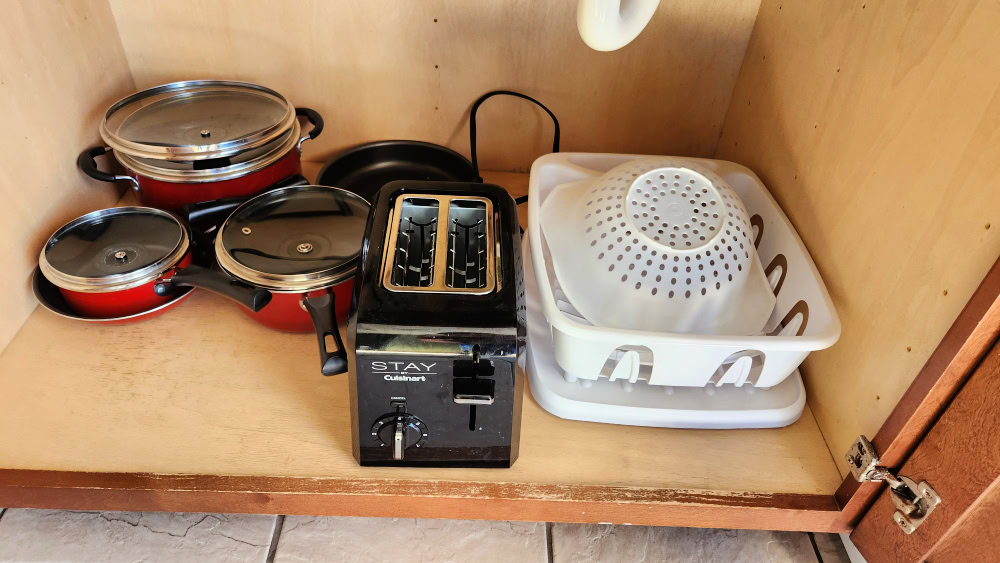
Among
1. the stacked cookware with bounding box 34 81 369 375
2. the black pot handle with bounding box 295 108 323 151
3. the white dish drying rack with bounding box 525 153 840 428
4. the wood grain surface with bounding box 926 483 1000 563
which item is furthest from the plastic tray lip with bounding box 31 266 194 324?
the wood grain surface with bounding box 926 483 1000 563

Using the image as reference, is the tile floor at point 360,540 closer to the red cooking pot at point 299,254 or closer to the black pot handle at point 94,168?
the red cooking pot at point 299,254

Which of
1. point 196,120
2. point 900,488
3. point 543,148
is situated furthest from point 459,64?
point 900,488

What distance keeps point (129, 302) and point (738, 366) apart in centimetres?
60

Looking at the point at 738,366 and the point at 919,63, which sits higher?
the point at 919,63

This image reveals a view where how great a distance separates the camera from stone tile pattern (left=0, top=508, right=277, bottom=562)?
0.63 metres

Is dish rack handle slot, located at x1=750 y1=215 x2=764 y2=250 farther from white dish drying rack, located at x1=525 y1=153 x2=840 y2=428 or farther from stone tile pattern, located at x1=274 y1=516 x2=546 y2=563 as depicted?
stone tile pattern, located at x1=274 y1=516 x2=546 y2=563

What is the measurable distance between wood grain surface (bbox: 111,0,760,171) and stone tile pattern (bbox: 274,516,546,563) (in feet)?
1.67

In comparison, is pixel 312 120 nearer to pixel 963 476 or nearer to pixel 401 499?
pixel 401 499

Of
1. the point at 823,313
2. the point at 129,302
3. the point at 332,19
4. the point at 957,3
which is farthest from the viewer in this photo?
the point at 332,19

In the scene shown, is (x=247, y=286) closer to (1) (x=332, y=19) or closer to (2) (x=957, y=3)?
(1) (x=332, y=19)

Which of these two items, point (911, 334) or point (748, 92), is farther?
point (748, 92)

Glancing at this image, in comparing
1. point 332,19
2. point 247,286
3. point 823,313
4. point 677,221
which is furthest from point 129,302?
point 823,313

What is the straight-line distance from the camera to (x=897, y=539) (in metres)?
0.55

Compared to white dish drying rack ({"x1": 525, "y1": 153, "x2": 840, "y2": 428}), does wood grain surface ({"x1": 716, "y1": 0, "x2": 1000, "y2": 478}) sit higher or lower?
higher
